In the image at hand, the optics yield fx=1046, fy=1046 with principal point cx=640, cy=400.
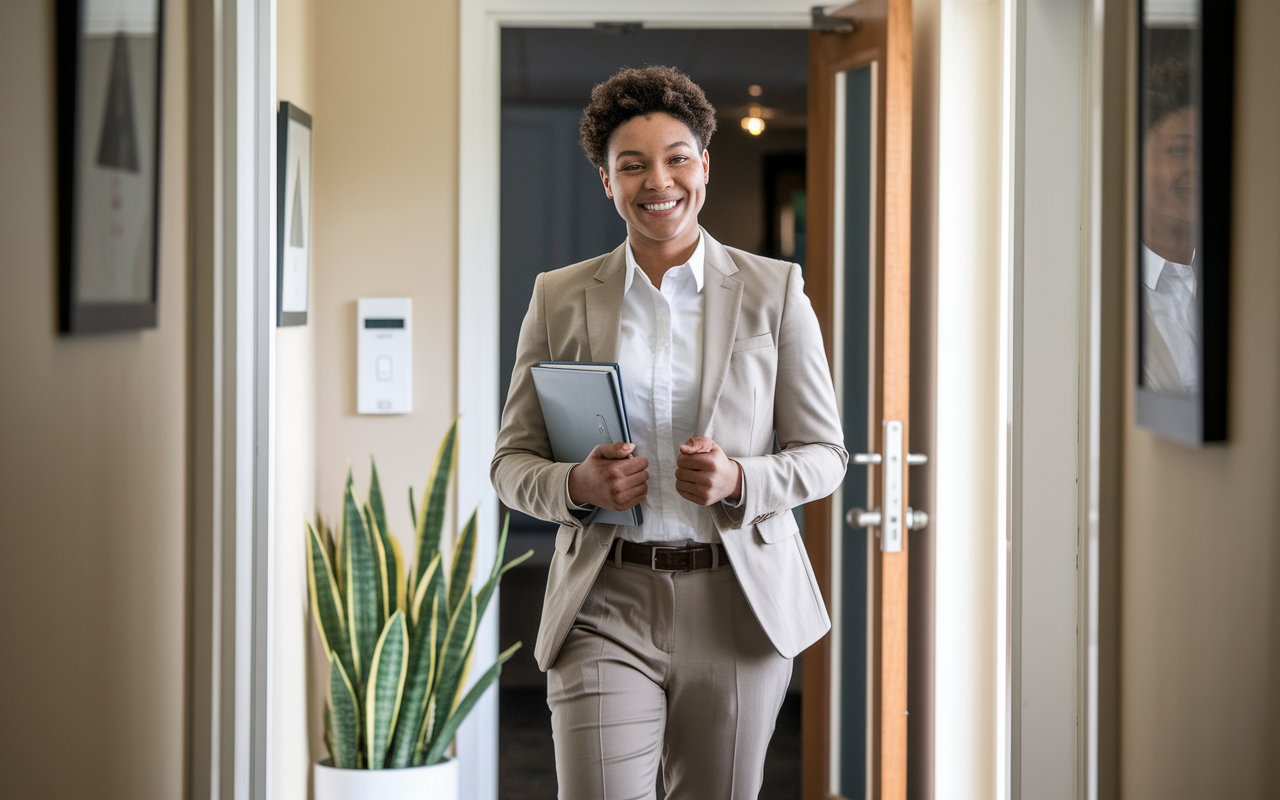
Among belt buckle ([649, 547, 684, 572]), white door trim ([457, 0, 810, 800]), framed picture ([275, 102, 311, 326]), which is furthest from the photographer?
white door trim ([457, 0, 810, 800])

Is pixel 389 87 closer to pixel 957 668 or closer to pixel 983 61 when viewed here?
pixel 983 61

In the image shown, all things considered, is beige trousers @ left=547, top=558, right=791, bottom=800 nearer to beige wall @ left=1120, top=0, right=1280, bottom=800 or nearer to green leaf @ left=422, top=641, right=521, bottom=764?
beige wall @ left=1120, top=0, right=1280, bottom=800

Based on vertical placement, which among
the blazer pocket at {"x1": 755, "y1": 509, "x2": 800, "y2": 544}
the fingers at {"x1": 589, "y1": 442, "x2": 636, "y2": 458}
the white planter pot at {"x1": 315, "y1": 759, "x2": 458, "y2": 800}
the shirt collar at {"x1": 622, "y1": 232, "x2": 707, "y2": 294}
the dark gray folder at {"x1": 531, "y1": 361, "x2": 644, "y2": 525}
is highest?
the shirt collar at {"x1": 622, "y1": 232, "x2": 707, "y2": 294}

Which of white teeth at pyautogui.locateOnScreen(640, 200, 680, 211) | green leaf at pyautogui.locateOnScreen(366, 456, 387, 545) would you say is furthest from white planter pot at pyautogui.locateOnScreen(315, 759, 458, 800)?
white teeth at pyautogui.locateOnScreen(640, 200, 680, 211)

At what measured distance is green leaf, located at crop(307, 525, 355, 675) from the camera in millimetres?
2713

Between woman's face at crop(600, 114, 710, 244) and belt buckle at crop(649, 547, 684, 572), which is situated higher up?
woman's face at crop(600, 114, 710, 244)

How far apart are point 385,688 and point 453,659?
19 cm

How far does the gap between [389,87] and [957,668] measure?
7.34ft

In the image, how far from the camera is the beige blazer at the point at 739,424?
1657mm

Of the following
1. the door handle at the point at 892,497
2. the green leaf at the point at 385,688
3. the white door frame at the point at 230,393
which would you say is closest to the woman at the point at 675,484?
the white door frame at the point at 230,393

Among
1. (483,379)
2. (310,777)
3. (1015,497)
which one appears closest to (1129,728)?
(1015,497)

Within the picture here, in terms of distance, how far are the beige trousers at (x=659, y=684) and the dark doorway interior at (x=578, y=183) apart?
150 centimetres

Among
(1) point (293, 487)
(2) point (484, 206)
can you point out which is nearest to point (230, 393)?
(1) point (293, 487)

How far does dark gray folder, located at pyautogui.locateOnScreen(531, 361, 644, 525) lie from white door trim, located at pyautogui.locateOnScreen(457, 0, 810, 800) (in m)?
1.27
